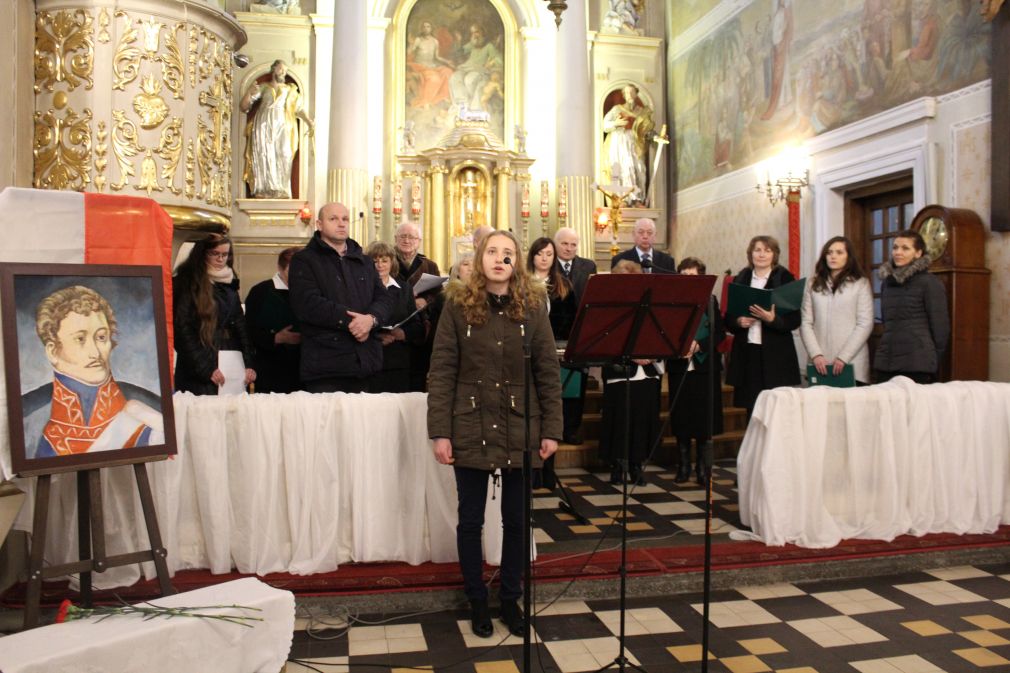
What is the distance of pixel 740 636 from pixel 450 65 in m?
11.8

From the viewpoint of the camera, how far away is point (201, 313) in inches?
165

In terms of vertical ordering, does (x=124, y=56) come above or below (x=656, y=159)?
below

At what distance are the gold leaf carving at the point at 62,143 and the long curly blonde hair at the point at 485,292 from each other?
7.22 feet

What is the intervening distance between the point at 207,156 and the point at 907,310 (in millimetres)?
4441

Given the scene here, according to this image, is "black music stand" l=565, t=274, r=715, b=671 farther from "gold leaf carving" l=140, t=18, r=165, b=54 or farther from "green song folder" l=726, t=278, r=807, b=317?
"gold leaf carving" l=140, t=18, r=165, b=54

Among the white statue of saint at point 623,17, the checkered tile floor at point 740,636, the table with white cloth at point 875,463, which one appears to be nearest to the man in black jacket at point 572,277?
the table with white cloth at point 875,463

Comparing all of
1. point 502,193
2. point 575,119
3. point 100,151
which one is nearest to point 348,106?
point 502,193

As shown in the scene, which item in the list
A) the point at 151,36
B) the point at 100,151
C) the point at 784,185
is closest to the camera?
the point at 100,151

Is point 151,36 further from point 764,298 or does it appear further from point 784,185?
point 784,185

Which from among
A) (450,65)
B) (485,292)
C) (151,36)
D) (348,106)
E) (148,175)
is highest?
(450,65)

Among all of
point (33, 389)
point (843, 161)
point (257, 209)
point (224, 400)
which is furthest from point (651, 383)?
point (257, 209)

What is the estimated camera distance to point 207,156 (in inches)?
Answer: 186

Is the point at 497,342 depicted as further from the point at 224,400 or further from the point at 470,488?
the point at 224,400

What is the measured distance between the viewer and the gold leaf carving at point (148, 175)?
14.4 ft
